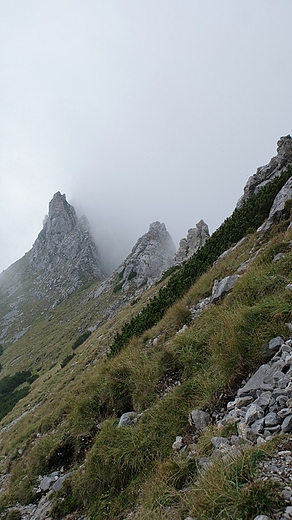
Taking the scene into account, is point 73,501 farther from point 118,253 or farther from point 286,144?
point 118,253

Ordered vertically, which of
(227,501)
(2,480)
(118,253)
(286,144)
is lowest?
(2,480)

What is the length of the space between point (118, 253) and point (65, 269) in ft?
147

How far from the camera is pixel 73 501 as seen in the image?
5348mm

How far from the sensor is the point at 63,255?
134m

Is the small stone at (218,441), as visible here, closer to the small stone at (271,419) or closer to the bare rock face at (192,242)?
the small stone at (271,419)

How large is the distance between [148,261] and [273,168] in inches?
1753

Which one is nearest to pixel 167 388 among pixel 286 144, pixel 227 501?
pixel 227 501

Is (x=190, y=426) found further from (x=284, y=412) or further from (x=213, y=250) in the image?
(x=213, y=250)

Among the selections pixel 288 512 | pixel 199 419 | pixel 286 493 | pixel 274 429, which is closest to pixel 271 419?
pixel 274 429

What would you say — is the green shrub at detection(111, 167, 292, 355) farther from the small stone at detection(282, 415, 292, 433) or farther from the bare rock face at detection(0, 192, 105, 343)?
the bare rock face at detection(0, 192, 105, 343)

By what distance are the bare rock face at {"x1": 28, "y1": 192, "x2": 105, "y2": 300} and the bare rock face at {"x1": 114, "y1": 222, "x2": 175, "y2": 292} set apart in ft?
120

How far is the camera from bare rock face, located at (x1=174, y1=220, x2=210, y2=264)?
54.8 metres

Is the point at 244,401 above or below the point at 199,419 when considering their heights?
above

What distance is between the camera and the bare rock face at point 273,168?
94.7 ft
